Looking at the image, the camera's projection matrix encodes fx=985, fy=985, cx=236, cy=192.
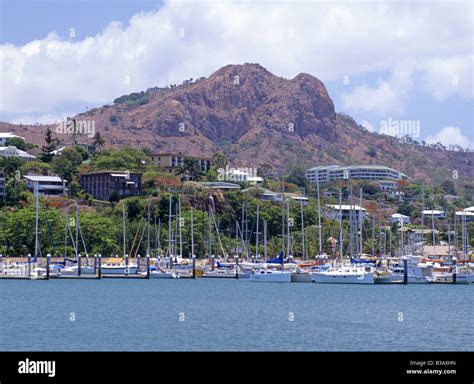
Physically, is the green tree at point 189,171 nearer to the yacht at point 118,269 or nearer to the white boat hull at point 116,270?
the yacht at point 118,269

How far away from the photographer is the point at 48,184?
555ft

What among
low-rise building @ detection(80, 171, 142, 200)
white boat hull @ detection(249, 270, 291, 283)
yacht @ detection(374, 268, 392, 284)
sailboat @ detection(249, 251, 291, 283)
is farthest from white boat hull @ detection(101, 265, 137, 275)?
low-rise building @ detection(80, 171, 142, 200)

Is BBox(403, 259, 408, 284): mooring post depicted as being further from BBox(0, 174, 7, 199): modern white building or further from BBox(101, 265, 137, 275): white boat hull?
BBox(0, 174, 7, 199): modern white building

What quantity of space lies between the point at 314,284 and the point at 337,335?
1858 inches

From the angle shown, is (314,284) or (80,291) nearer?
(80,291)

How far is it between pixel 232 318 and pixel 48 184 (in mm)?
114993

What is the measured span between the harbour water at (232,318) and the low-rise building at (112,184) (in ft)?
259

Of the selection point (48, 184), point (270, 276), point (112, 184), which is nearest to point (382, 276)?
point (270, 276)

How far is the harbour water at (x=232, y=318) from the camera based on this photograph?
46938 millimetres

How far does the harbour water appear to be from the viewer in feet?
154

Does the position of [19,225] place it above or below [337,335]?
above

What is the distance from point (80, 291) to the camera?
276 feet
